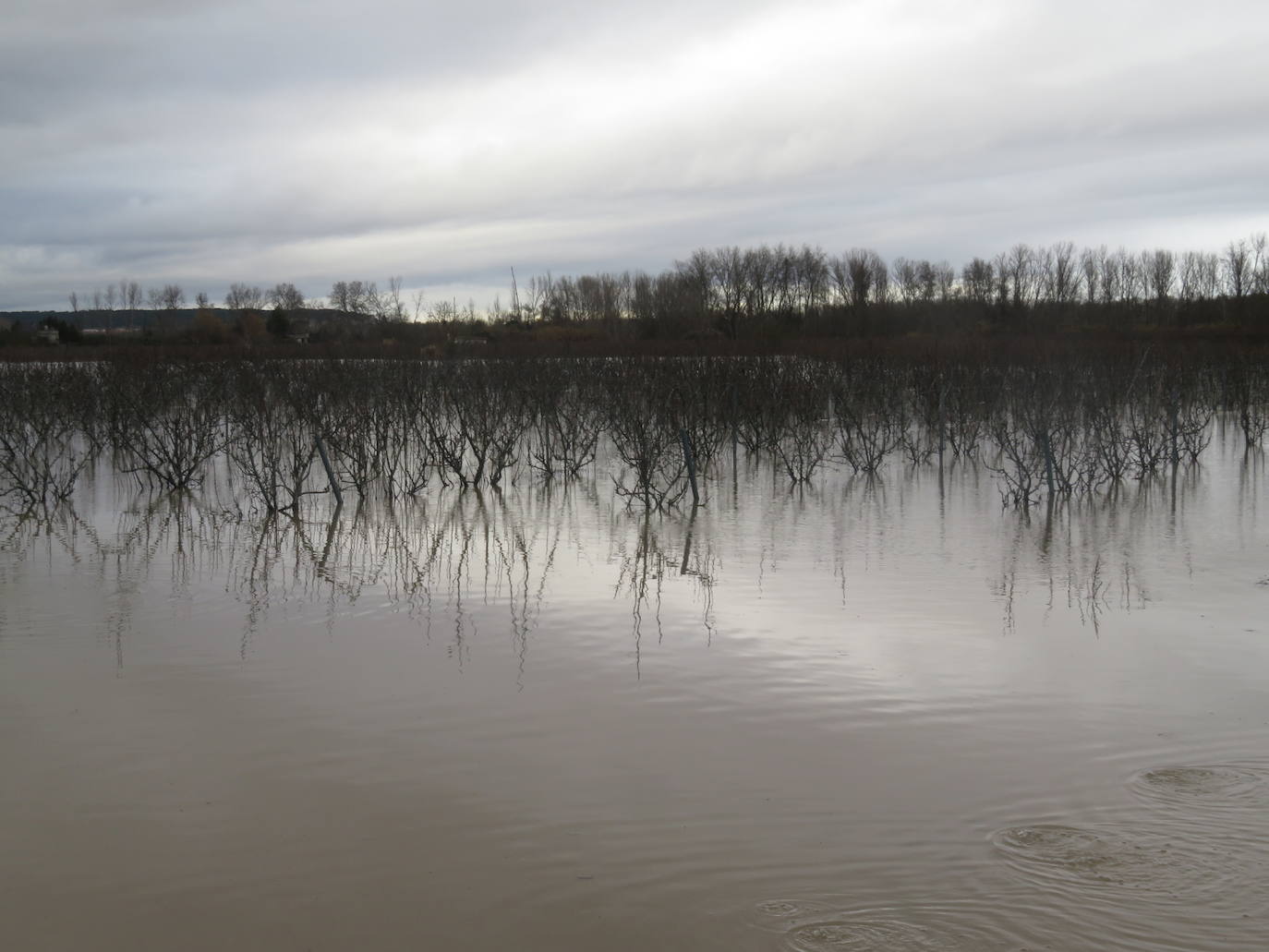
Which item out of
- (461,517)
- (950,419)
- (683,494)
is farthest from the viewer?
(950,419)

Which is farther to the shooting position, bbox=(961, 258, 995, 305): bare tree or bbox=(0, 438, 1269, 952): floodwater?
bbox=(961, 258, 995, 305): bare tree

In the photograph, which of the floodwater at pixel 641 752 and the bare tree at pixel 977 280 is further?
the bare tree at pixel 977 280

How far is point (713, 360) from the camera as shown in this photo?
18.7 m

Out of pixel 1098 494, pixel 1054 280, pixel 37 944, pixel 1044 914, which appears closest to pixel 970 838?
pixel 1044 914

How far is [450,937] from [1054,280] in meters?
54.5

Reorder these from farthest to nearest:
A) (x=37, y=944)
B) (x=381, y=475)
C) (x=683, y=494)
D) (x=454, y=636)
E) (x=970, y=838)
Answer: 1. (x=381, y=475)
2. (x=683, y=494)
3. (x=454, y=636)
4. (x=970, y=838)
5. (x=37, y=944)

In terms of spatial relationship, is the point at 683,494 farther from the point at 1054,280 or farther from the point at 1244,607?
the point at 1054,280

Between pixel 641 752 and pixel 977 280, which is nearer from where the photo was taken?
pixel 641 752

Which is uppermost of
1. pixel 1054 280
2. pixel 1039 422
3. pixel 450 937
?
pixel 1054 280

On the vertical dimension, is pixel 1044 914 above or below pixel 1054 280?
below

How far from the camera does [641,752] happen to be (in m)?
5.08

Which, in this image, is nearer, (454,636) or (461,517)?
(454,636)

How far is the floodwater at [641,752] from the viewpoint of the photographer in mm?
3723

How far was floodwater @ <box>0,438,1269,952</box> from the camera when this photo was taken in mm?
3723
